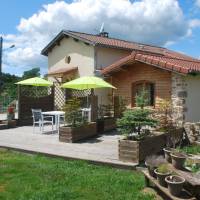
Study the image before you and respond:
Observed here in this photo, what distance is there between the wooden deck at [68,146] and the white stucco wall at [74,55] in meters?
6.59

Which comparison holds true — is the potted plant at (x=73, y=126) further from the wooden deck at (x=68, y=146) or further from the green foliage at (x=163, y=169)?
the green foliage at (x=163, y=169)

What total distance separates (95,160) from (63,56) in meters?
13.7

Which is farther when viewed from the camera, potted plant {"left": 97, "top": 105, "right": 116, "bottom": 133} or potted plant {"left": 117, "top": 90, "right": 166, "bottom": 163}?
potted plant {"left": 97, "top": 105, "right": 116, "bottom": 133}

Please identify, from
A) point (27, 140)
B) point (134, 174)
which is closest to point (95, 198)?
point (134, 174)

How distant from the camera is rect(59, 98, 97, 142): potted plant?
39.4 ft

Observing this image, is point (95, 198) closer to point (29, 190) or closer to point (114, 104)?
point (29, 190)

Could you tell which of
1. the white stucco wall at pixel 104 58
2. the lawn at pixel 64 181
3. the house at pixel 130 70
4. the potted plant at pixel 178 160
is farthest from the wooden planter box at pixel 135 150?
the white stucco wall at pixel 104 58

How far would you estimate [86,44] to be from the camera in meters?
20.1

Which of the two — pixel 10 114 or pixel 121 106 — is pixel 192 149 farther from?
pixel 10 114

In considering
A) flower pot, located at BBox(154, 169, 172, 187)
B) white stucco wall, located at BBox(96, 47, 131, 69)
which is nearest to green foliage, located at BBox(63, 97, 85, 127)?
flower pot, located at BBox(154, 169, 172, 187)

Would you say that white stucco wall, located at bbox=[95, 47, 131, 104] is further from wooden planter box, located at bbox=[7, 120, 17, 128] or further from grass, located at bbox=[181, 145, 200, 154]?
grass, located at bbox=[181, 145, 200, 154]

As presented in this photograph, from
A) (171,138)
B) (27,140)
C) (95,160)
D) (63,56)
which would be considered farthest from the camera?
(63,56)

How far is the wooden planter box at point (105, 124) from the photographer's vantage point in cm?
1430

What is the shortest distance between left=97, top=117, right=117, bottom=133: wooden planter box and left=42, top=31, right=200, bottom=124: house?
1.48m
